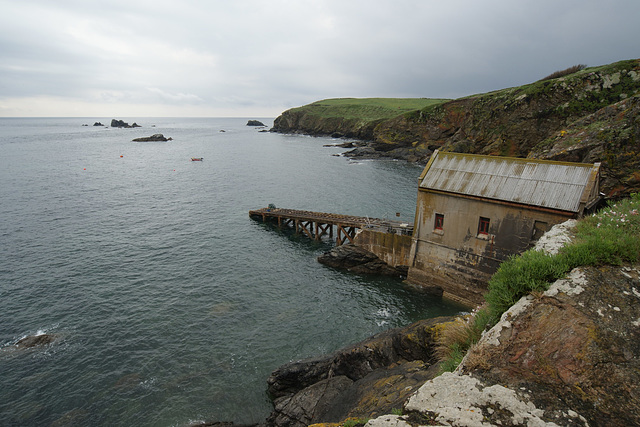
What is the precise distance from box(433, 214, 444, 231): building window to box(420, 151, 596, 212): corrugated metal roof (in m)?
2.19

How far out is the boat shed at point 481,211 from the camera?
840 inches

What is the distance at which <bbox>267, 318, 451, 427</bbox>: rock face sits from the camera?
1142cm

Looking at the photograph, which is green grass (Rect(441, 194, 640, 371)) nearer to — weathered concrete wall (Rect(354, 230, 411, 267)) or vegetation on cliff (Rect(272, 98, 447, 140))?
weathered concrete wall (Rect(354, 230, 411, 267))

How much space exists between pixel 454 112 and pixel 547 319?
9199cm

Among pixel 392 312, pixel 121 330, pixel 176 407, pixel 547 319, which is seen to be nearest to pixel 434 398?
pixel 547 319

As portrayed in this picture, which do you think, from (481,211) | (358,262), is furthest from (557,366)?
(358,262)

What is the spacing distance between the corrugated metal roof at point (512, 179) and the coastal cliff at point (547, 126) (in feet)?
26.9

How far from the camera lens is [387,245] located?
99.9ft

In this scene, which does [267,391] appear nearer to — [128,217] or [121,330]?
[121,330]

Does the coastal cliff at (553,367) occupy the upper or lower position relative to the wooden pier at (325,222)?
upper

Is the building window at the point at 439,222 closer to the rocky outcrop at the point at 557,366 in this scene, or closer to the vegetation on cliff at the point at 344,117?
the rocky outcrop at the point at 557,366

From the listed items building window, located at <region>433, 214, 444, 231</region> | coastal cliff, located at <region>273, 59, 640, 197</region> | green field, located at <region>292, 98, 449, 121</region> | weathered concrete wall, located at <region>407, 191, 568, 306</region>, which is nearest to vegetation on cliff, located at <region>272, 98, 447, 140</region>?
green field, located at <region>292, 98, 449, 121</region>

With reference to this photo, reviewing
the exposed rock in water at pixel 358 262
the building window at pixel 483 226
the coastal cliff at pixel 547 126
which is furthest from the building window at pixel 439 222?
the coastal cliff at pixel 547 126

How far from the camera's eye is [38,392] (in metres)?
18.0
